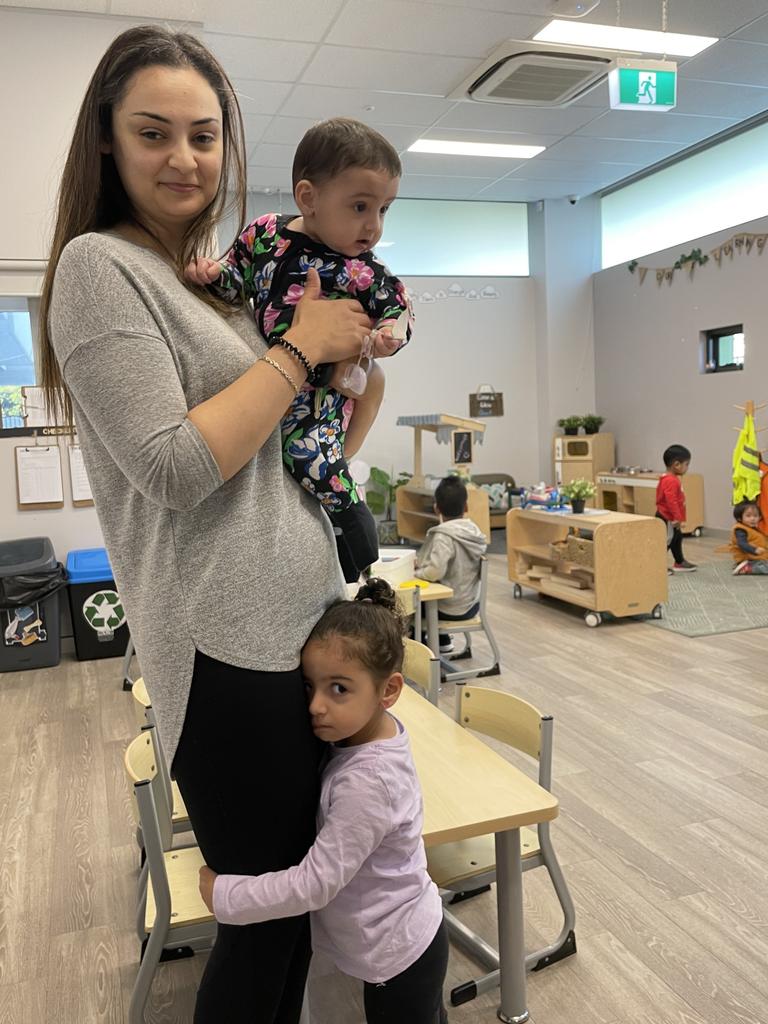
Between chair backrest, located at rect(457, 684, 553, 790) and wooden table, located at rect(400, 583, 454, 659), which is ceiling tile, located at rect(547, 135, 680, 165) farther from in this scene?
chair backrest, located at rect(457, 684, 553, 790)

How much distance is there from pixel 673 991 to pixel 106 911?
5.25 feet

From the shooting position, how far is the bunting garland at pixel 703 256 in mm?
8250

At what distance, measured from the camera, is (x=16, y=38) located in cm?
479

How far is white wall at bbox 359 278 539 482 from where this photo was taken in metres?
10.5

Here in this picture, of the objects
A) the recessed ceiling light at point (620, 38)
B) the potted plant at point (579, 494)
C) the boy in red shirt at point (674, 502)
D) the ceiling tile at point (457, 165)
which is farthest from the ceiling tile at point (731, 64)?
the potted plant at point (579, 494)

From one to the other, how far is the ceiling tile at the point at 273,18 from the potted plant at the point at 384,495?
17.1 ft

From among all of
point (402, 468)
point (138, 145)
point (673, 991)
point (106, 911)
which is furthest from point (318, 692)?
point (402, 468)

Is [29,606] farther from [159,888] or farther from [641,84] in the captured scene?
[641,84]

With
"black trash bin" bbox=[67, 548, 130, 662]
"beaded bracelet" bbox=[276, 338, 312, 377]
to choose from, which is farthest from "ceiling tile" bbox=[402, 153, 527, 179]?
"beaded bracelet" bbox=[276, 338, 312, 377]

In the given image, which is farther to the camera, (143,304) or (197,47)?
(197,47)

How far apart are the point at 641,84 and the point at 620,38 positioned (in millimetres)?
1626

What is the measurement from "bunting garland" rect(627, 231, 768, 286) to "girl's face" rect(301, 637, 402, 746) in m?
8.33

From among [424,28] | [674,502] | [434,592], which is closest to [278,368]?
[434,592]

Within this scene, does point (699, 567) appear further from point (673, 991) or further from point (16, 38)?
point (16, 38)
